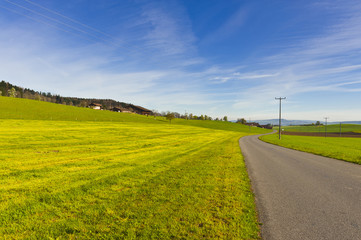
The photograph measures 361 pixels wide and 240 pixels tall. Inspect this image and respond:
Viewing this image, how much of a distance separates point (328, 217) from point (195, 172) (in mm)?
5736

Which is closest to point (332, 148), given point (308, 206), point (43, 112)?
point (308, 206)

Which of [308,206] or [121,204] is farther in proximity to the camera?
[308,206]

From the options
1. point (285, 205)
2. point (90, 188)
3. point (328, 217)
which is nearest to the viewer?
point (328, 217)

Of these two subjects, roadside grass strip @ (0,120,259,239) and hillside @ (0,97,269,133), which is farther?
hillside @ (0,97,269,133)

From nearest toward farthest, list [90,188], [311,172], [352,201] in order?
[352,201]
[90,188]
[311,172]

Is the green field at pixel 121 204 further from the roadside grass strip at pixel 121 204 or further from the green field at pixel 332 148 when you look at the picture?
the green field at pixel 332 148

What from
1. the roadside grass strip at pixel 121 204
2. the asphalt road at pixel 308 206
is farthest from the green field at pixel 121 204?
the asphalt road at pixel 308 206

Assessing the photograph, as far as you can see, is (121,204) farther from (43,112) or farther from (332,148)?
(43,112)

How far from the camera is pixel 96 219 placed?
458 cm

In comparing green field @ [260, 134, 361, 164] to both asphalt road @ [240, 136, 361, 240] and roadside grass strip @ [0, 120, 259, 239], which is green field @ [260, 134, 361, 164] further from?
roadside grass strip @ [0, 120, 259, 239]

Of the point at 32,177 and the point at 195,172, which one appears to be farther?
the point at 195,172

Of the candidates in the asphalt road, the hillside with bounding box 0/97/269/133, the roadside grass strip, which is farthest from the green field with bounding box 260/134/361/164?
the hillside with bounding box 0/97/269/133

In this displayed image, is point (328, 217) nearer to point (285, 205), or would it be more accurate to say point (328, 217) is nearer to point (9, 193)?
point (285, 205)

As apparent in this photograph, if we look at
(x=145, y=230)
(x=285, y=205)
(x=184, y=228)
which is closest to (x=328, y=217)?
(x=285, y=205)
